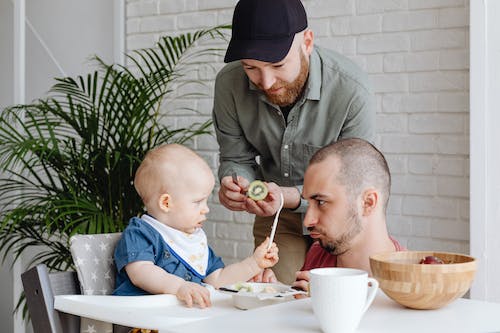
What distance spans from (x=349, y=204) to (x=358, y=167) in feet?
0.31

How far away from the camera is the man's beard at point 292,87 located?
268cm

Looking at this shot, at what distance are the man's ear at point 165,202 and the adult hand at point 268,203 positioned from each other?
39cm

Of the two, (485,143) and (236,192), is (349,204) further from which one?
(485,143)

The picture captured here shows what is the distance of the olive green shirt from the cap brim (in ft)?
0.76

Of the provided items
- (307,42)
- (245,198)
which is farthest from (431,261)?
(307,42)

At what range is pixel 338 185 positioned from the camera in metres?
1.96

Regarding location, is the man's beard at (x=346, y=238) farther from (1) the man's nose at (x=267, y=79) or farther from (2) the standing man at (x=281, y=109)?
(1) the man's nose at (x=267, y=79)

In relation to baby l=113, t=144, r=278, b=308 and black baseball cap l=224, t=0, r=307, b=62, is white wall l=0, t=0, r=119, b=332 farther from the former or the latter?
baby l=113, t=144, r=278, b=308

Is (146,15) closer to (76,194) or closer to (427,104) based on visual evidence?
(76,194)

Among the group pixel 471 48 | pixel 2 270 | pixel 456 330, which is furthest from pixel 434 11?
pixel 2 270

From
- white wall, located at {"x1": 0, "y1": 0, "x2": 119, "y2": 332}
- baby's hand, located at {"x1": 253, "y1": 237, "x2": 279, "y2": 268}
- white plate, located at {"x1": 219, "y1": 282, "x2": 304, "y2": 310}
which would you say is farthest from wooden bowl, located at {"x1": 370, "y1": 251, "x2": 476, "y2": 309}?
white wall, located at {"x1": 0, "y1": 0, "x2": 119, "y2": 332}

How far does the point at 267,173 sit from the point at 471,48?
94 centimetres

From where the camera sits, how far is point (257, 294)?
172 cm

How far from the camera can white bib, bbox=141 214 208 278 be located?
2.18 meters
